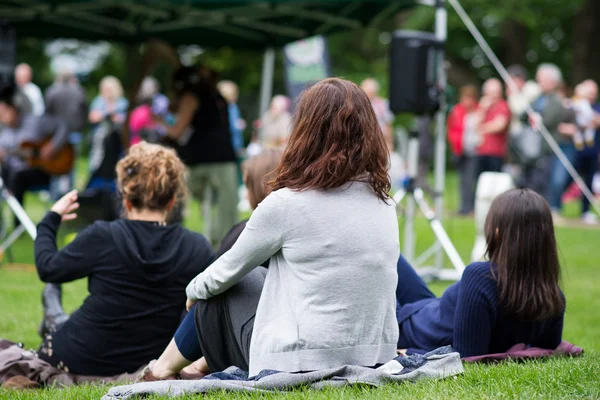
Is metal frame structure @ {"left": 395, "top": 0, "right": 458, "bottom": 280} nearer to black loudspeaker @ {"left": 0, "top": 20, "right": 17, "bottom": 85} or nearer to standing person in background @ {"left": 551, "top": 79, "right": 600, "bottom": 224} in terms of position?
black loudspeaker @ {"left": 0, "top": 20, "right": 17, "bottom": 85}

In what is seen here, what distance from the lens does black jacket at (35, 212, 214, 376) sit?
13.6 feet

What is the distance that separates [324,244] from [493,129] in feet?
35.6

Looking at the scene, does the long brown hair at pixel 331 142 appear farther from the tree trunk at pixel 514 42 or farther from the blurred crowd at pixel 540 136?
the tree trunk at pixel 514 42

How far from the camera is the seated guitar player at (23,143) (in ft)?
33.7

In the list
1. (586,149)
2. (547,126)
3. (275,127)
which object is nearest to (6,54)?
(275,127)

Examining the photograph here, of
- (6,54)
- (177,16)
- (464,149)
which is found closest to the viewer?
(6,54)

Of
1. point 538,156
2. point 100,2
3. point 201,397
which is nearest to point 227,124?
point 100,2

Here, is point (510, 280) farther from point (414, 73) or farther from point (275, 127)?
point (275, 127)

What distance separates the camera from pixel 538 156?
532 inches

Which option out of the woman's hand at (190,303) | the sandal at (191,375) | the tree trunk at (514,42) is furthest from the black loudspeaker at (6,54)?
the tree trunk at (514,42)

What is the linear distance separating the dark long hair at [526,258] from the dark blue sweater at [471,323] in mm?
74

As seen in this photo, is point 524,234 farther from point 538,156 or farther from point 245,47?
point 538,156

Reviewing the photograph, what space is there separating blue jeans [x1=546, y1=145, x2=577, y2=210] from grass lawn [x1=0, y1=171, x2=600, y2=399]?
46.6 inches

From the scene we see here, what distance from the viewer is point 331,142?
3289 mm
